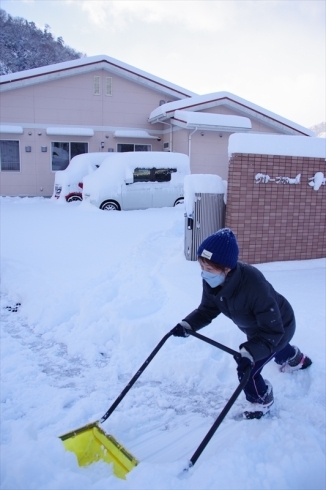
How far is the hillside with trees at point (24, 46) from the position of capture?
124 feet

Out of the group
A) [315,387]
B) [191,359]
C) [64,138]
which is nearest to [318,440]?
[315,387]

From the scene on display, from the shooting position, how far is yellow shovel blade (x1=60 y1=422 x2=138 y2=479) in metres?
2.20

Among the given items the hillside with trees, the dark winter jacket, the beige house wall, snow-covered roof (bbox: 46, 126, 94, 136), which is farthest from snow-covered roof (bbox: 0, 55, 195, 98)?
the hillside with trees

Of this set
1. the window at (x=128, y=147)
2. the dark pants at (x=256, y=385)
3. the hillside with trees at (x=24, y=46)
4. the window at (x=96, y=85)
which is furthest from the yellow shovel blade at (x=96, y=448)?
the hillside with trees at (x=24, y=46)

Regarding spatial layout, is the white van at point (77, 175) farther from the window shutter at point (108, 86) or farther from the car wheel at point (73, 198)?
the window shutter at point (108, 86)

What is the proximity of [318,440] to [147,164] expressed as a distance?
33.0 ft

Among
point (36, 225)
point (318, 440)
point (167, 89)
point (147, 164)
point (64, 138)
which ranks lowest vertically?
point (318, 440)

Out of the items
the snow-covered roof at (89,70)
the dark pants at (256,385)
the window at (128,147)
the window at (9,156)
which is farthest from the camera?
the window at (128,147)

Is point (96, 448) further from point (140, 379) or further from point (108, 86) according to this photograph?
point (108, 86)

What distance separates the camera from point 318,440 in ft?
8.21

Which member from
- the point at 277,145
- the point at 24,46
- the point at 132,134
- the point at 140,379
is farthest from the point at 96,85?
the point at 24,46

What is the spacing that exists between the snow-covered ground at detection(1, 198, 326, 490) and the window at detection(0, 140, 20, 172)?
10556 mm

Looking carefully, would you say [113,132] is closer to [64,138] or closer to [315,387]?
[64,138]

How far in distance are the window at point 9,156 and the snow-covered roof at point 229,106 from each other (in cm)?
576
